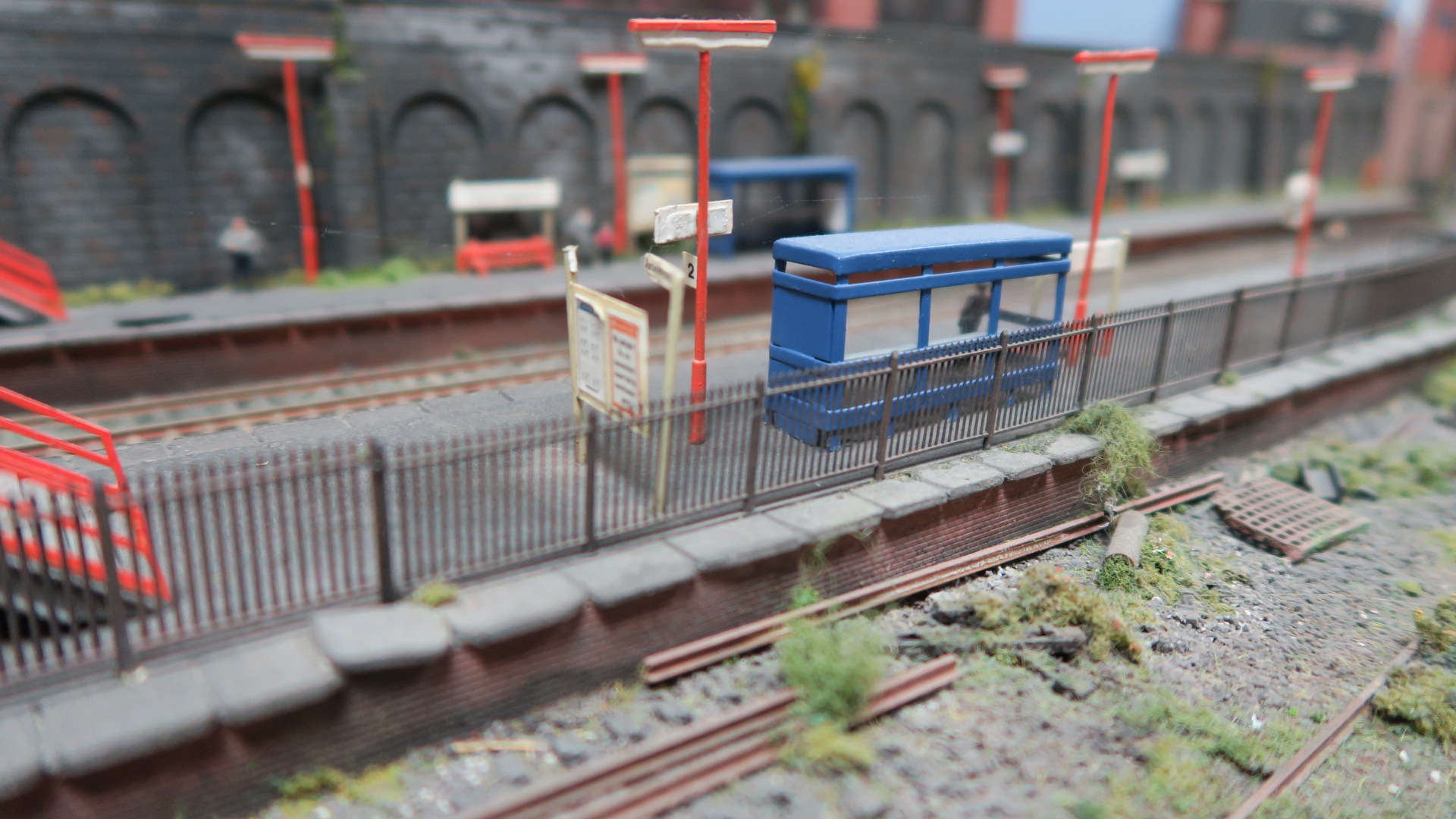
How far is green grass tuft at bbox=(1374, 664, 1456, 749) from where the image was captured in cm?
708

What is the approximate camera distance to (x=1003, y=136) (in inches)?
1009

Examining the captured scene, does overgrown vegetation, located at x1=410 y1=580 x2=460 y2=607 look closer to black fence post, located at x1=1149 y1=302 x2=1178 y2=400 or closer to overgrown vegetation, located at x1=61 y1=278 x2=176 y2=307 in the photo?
black fence post, located at x1=1149 y1=302 x2=1178 y2=400

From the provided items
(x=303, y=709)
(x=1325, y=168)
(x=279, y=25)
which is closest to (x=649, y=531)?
(x=303, y=709)

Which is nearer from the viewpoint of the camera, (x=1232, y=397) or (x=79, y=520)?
(x=79, y=520)

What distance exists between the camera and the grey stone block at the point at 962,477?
814cm

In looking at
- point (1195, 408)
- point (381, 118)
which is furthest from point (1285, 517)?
point (381, 118)

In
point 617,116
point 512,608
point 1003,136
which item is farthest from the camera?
point 1003,136

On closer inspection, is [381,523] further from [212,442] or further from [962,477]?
[962,477]

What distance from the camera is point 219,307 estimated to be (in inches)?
559

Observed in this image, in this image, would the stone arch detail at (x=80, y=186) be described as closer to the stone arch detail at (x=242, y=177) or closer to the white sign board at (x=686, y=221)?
the stone arch detail at (x=242, y=177)

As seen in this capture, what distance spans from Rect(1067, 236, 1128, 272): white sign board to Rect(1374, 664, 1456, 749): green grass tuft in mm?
6141

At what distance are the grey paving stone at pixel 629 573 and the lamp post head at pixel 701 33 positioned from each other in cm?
410

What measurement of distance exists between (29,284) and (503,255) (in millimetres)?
7323

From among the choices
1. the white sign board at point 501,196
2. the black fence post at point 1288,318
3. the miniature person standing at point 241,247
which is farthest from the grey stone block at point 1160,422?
the miniature person standing at point 241,247
